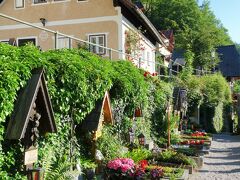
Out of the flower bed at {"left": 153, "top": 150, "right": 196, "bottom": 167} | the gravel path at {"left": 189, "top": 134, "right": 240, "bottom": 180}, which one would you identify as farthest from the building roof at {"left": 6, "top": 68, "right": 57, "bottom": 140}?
the flower bed at {"left": 153, "top": 150, "right": 196, "bottom": 167}

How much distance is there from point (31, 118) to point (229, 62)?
147ft

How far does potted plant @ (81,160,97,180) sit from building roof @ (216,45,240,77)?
39593mm

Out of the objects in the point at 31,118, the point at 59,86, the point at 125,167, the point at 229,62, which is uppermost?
the point at 229,62

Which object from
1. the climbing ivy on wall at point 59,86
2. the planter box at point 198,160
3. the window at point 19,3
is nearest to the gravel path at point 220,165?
the planter box at point 198,160

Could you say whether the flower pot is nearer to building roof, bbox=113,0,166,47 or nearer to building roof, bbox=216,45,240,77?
building roof, bbox=113,0,166,47

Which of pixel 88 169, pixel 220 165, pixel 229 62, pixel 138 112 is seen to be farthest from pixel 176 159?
pixel 229 62

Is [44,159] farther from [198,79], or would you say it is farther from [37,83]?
[198,79]

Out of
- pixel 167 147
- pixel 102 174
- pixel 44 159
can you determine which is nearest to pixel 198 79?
pixel 167 147

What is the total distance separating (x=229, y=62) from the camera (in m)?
47.2

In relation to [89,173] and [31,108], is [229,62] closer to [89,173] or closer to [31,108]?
[89,173]

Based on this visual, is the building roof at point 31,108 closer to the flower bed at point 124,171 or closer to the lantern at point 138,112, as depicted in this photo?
the flower bed at point 124,171

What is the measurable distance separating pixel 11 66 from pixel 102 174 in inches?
145

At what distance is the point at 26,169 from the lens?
16.8ft

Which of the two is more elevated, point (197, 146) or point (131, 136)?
point (131, 136)
